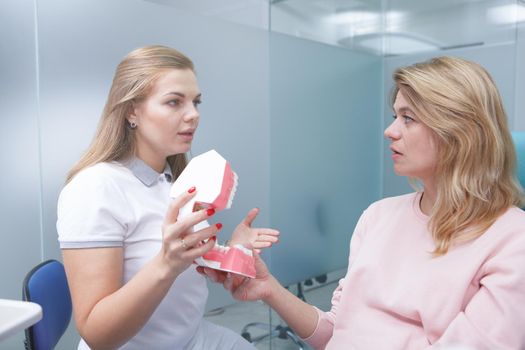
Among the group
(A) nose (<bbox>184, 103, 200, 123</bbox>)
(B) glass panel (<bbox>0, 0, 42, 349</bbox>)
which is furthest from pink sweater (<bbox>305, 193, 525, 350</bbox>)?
(B) glass panel (<bbox>0, 0, 42, 349</bbox>)

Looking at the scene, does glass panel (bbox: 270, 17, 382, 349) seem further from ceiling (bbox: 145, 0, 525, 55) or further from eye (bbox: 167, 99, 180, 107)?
eye (bbox: 167, 99, 180, 107)

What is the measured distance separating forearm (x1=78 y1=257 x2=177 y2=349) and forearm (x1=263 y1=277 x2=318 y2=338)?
35cm

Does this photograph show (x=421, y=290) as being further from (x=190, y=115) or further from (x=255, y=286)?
(x=190, y=115)

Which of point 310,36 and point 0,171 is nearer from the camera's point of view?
point 0,171

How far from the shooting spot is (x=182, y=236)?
91cm

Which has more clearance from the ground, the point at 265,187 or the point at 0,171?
the point at 0,171

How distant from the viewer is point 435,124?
1.09 meters

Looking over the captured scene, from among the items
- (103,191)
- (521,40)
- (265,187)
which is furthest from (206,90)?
(521,40)

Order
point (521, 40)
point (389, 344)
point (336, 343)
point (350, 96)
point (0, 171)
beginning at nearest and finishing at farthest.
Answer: point (389, 344) < point (336, 343) < point (0, 171) < point (521, 40) < point (350, 96)

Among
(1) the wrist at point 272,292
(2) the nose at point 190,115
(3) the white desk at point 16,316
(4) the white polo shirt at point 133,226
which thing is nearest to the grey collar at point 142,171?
(4) the white polo shirt at point 133,226

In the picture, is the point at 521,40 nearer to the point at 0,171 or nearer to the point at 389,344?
the point at 389,344

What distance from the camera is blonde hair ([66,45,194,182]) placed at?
1.27 m

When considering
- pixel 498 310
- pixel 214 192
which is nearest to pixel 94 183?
pixel 214 192

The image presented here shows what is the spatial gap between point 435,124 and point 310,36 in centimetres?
172
